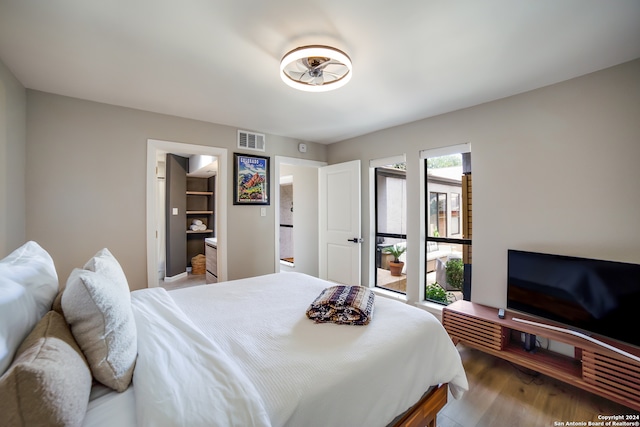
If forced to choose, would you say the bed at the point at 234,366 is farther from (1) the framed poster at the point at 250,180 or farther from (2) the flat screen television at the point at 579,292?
(1) the framed poster at the point at 250,180

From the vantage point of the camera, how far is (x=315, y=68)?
1.93m

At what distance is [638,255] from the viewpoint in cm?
192

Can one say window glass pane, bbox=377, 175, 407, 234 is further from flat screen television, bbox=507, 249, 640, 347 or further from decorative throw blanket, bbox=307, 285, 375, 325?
decorative throw blanket, bbox=307, 285, 375, 325

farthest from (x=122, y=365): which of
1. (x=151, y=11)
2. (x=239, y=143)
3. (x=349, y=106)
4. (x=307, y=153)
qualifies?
(x=307, y=153)

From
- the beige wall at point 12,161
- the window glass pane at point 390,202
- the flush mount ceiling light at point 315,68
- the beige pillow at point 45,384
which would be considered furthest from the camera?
the window glass pane at point 390,202

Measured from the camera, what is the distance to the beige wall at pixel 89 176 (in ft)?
7.96

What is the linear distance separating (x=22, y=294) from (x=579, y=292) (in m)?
3.25

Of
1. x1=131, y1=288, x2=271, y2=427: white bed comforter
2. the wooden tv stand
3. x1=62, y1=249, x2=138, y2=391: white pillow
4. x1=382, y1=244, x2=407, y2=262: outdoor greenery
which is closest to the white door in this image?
x1=382, y1=244, x2=407, y2=262: outdoor greenery

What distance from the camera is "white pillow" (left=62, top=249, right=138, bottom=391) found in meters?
0.89

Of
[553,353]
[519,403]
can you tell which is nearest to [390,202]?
[553,353]

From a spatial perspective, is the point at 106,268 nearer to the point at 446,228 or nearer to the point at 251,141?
the point at 251,141

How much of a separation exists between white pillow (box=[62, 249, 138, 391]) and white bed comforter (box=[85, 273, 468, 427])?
0.06m

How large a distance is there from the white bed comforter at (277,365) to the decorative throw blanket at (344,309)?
5 cm

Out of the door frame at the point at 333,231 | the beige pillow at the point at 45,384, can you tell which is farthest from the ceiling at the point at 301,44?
the beige pillow at the point at 45,384
